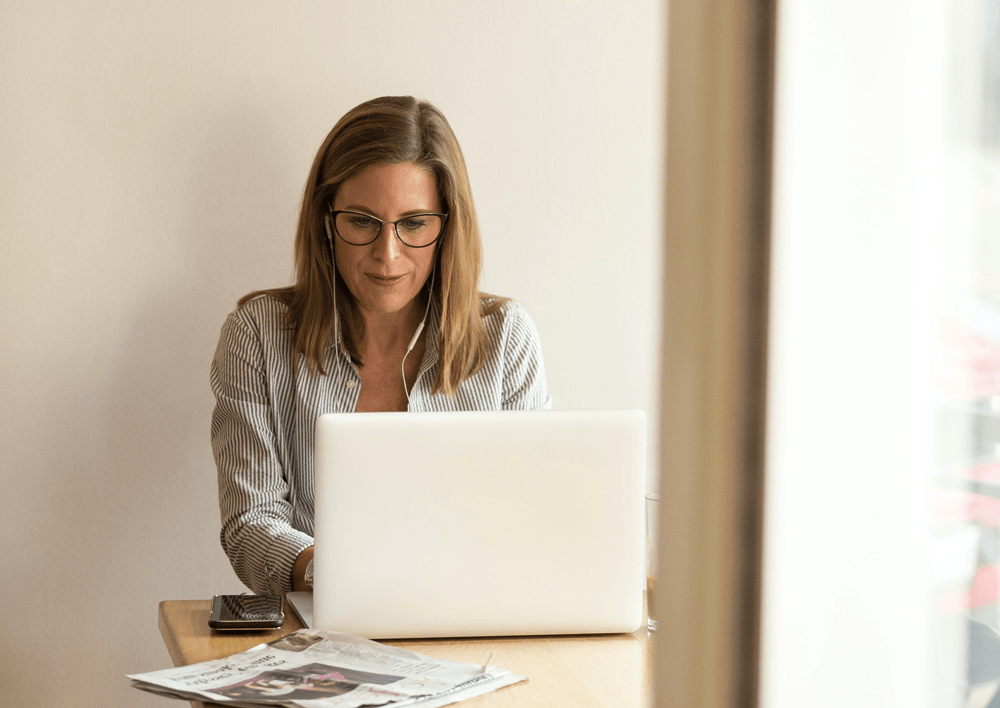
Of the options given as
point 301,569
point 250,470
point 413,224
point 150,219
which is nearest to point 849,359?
point 301,569

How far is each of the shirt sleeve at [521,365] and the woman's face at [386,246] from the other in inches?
8.2

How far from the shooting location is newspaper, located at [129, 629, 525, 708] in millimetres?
797

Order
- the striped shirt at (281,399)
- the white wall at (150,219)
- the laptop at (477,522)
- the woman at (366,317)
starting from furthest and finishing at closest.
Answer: the white wall at (150,219), the woman at (366,317), the striped shirt at (281,399), the laptop at (477,522)

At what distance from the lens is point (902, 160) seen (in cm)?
12

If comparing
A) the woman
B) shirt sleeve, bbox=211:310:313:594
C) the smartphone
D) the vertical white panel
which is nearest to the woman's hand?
shirt sleeve, bbox=211:310:313:594

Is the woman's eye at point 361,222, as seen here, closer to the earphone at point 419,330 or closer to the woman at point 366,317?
the woman at point 366,317

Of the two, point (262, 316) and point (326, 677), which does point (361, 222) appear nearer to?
point (262, 316)

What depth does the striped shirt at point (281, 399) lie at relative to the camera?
154cm

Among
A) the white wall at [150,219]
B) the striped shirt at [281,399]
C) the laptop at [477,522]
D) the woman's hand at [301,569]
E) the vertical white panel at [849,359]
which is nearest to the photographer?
the vertical white panel at [849,359]

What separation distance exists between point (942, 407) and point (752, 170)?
0.04 m

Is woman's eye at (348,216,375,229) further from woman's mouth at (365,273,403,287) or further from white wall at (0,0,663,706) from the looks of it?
white wall at (0,0,663,706)

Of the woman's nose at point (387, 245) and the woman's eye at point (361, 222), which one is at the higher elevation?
the woman's eye at point (361, 222)

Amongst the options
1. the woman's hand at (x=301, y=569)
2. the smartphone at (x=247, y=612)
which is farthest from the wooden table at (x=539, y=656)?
the woman's hand at (x=301, y=569)

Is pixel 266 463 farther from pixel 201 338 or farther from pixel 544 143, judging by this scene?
pixel 544 143
